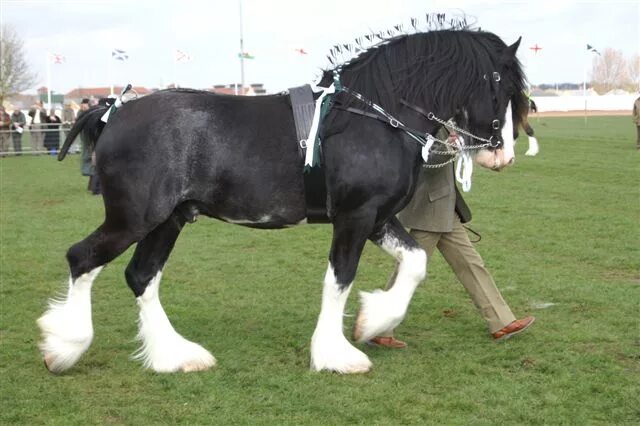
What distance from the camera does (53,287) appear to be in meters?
8.60

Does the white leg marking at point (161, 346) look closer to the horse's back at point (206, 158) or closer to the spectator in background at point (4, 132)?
the horse's back at point (206, 158)

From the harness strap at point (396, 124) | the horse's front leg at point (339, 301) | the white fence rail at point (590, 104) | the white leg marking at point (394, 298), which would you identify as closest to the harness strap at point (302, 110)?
the harness strap at point (396, 124)

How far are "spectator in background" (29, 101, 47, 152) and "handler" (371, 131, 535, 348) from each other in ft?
84.9

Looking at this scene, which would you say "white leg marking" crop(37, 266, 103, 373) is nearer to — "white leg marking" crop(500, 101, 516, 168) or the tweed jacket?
the tweed jacket

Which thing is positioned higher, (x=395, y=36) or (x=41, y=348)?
(x=395, y=36)

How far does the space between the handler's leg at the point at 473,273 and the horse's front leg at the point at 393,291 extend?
0.71 m

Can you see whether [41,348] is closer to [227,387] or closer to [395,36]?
[227,387]

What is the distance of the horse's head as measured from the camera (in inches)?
229

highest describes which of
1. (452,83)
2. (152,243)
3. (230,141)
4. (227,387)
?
(452,83)

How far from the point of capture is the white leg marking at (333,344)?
561 centimetres

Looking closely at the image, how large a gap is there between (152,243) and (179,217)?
32 cm

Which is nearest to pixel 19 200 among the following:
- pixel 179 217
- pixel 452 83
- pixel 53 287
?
pixel 53 287

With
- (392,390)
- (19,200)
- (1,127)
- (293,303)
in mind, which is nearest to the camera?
(392,390)

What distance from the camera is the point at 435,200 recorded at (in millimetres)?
6410
